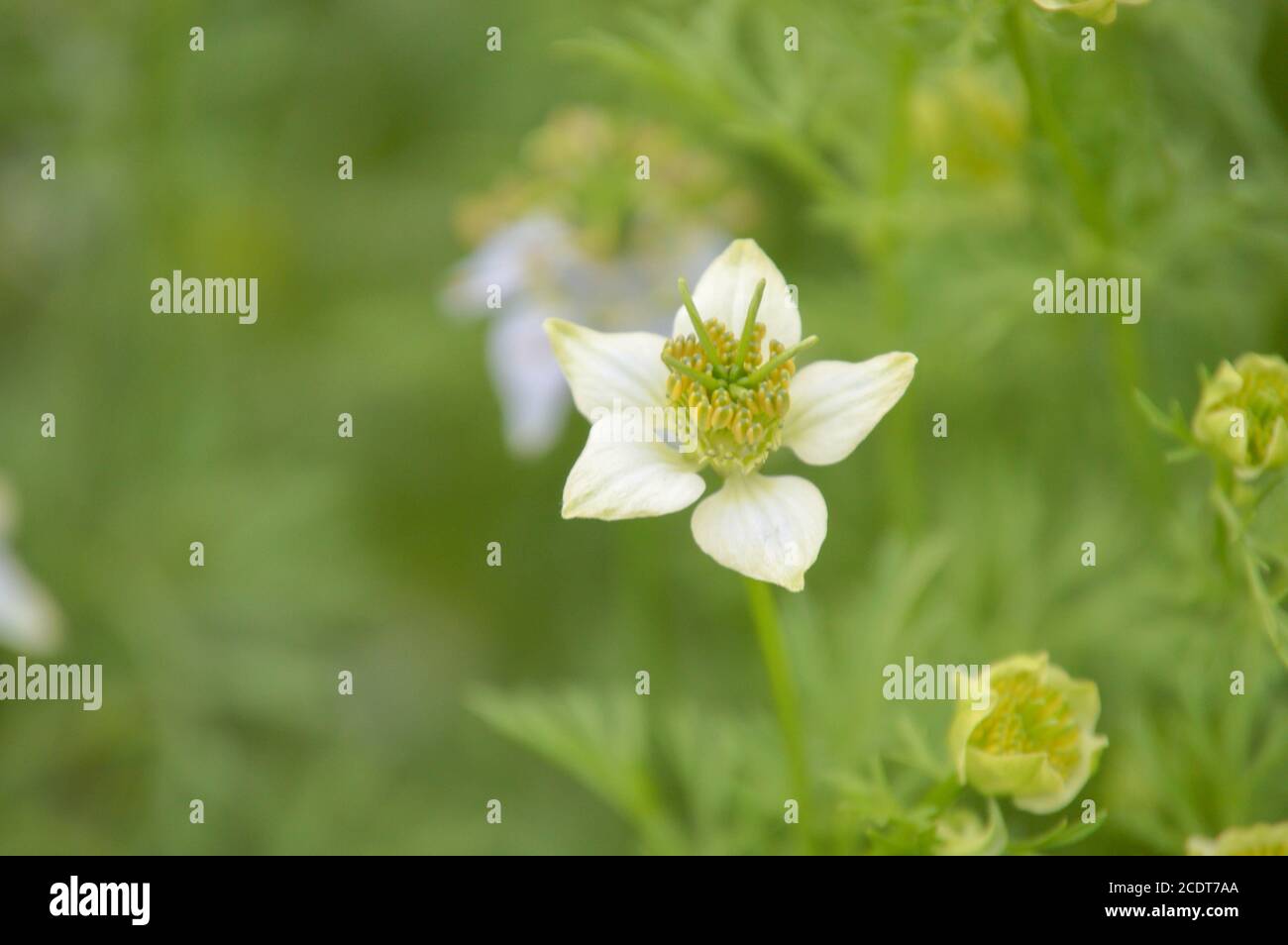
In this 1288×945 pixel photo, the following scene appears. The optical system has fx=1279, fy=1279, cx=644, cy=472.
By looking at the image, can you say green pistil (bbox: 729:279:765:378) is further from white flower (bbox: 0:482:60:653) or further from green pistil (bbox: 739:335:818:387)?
white flower (bbox: 0:482:60:653)

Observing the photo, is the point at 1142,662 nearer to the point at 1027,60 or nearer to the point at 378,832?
the point at 1027,60

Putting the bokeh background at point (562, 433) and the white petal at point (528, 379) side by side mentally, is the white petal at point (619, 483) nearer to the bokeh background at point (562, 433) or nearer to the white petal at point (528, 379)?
the bokeh background at point (562, 433)

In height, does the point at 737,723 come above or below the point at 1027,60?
below

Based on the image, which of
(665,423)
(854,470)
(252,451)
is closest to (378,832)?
(252,451)

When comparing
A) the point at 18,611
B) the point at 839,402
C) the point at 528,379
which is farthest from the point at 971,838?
the point at 18,611

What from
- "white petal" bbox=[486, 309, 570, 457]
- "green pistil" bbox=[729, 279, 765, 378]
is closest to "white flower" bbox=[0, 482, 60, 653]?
"white petal" bbox=[486, 309, 570, 457]

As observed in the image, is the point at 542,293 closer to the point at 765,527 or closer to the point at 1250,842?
the point at 765,527
